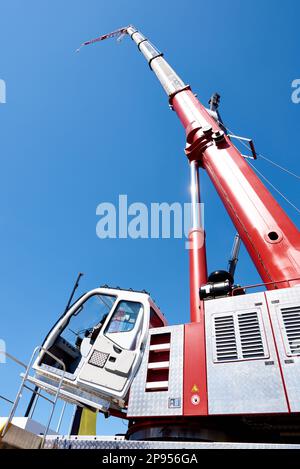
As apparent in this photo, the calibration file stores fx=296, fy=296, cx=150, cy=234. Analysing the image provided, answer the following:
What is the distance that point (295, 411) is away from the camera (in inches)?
134

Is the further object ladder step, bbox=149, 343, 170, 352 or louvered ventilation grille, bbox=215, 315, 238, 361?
ladder step, bbox=149, 343, 170, 352

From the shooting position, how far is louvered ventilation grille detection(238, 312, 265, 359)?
12.9 ft

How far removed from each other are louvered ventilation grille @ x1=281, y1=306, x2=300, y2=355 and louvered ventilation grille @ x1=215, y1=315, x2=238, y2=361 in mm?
698

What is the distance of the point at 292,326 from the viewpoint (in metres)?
3.91

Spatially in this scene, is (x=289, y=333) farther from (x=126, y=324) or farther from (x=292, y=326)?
(x=126, y=324)

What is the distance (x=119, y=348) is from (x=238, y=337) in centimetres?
174

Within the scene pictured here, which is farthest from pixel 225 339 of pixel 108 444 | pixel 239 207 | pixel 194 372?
pixel 239 207

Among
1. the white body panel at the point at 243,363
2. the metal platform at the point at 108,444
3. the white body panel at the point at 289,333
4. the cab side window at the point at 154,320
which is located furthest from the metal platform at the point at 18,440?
the white body panel at the point at 289,333

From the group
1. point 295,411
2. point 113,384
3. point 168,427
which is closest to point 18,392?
point 113,384

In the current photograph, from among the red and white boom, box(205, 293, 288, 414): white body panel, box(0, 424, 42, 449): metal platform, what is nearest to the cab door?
box(0, 424, 42, 449): metal platform

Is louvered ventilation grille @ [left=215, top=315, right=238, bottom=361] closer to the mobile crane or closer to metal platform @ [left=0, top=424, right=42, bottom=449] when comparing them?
the mobile crane

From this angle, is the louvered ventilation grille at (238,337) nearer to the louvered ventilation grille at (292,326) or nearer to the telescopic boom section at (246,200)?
the louvered ventilation grille at (292,326)

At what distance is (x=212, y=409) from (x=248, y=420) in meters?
0.72
